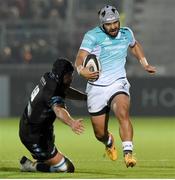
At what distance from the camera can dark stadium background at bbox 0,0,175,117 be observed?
2545 centimetres

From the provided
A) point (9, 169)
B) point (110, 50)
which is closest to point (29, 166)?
point (9, 169)

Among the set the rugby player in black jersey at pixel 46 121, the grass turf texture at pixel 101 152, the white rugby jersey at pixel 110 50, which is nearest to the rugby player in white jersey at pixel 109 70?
the white rugby jersey at pixel 110 50

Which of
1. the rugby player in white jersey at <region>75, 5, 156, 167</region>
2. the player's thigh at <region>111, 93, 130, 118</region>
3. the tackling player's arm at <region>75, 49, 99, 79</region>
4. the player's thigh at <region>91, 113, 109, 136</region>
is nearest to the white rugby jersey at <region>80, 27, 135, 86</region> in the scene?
the rugby player in white jersey at <region>75, 5, 156, 167</region>

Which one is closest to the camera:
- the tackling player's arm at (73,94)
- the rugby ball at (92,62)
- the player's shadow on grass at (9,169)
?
the player's shadow on grass at (9,169)

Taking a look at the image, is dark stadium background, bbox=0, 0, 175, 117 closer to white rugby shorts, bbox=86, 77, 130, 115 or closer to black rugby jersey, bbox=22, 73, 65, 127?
white rugby shorts, bbox=86, 77, 130, 115

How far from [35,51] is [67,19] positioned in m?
1.55

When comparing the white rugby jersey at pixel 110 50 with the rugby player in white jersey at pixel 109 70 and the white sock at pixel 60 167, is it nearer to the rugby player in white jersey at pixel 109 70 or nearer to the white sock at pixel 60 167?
the rugby player in white jersey at pixel 109 70

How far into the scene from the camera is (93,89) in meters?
11.5

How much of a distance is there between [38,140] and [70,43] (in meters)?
16.9

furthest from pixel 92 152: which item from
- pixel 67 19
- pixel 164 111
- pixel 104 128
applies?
pixel 67 19

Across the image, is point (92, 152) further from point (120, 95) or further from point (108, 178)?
point (108, 178)

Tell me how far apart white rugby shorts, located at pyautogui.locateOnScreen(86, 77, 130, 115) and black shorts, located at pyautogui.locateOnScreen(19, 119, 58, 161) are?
1.24m

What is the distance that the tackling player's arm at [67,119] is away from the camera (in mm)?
8875

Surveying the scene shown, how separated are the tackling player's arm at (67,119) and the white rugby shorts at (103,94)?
61.6 inches
